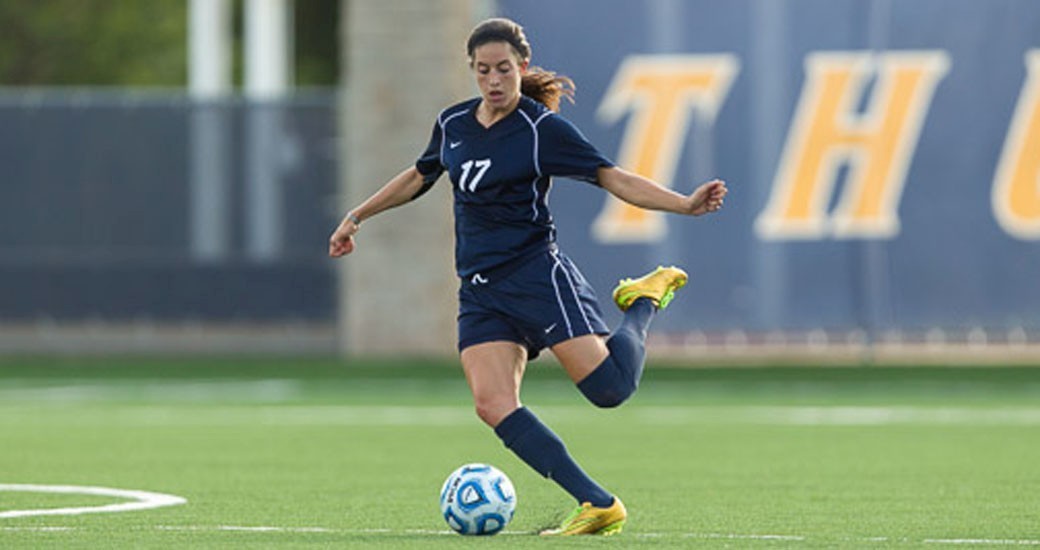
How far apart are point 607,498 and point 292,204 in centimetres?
1851

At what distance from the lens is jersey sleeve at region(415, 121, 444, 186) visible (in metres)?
11.0

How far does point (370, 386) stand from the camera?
24.4m

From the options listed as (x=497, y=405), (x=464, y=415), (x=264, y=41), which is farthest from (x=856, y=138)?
(x=497, y=405)

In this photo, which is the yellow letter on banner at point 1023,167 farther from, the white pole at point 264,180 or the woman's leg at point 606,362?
the woman's leg at point 606,362

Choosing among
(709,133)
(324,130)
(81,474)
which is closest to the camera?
(81,474)

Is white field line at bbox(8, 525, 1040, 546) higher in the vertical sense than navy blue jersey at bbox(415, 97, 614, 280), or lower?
lower

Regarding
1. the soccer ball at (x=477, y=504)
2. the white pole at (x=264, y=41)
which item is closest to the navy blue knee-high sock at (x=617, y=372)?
the soccer ball at (x=477, y=504)

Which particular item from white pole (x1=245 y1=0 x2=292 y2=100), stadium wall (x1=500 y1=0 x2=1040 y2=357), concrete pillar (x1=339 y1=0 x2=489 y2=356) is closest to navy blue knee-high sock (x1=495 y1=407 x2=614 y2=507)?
stadium wall (x1=500 y1=0 x2=1040 y2=357)

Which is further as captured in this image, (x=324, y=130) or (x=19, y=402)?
(x=324, y=130)

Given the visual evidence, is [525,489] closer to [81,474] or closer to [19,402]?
[81,474]

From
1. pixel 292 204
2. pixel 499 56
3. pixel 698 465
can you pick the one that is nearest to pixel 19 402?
pixel 292 204

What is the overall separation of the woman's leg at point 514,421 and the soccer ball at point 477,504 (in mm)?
199

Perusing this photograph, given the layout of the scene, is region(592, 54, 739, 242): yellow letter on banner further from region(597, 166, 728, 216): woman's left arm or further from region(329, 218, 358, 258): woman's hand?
region(597, 166, 728, 216): woman's left arm

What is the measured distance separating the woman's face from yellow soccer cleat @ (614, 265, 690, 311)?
1.15 meters
